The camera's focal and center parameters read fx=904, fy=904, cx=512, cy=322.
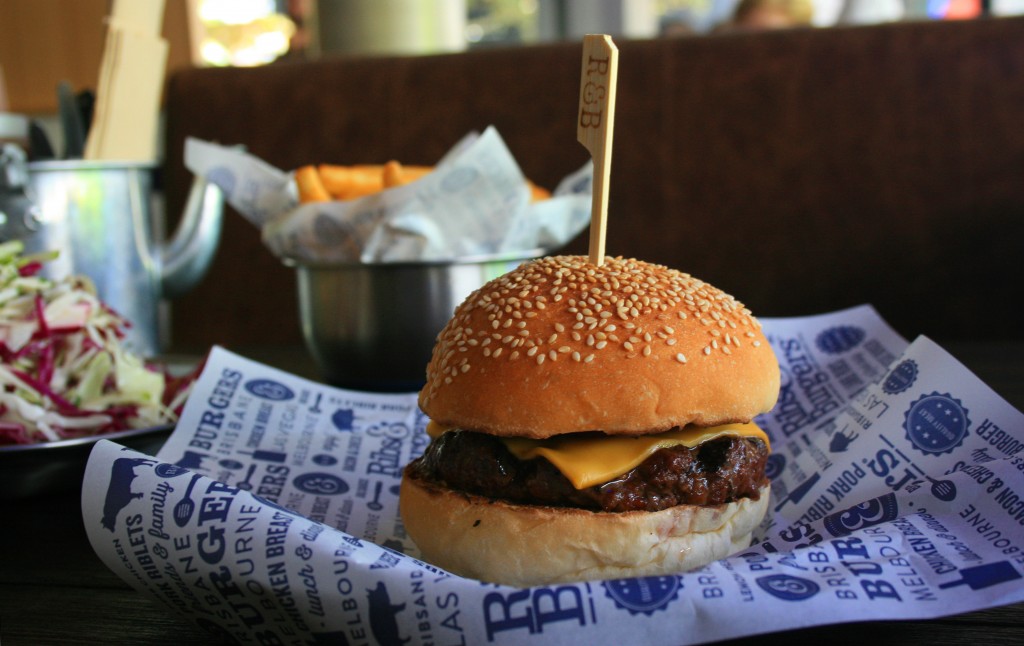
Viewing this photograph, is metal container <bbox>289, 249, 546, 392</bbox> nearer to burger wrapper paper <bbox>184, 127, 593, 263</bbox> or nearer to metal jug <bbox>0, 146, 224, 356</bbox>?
burger wrapper paper <bbox>184, 127, 593, 263</bbox>

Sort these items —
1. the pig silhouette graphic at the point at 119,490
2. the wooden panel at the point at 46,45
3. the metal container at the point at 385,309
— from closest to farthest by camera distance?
the pig silhouette graphic at the point at 119,490, the metal container at the point at 385,309, the wooden panel at the point at 46,45

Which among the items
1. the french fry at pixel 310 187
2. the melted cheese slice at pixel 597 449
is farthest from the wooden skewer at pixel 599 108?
the french fry at pixel 310 187

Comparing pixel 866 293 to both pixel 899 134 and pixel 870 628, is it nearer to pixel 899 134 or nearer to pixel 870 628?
pixel 899 134

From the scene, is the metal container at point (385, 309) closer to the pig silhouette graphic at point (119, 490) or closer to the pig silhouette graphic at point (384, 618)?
the pig silhouette graphic at point (119, 490)

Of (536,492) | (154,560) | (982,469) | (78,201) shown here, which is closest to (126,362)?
(78,201)

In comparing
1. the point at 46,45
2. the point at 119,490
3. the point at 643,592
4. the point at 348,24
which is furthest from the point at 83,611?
the point at 46,45

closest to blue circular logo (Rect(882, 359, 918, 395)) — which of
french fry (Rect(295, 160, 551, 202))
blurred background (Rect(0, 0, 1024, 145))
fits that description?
french fry (Rect(295, 160, 551, 202))
